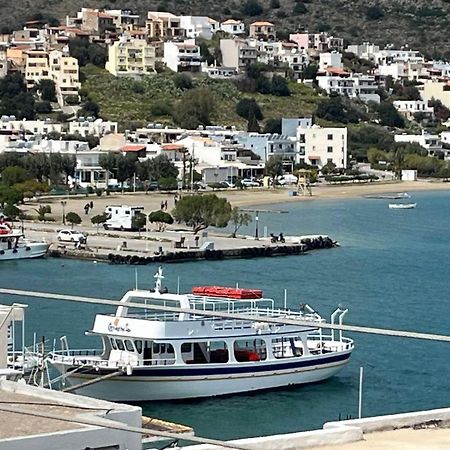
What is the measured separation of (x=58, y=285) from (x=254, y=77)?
147 feet

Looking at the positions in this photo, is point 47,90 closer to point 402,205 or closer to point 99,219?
point 402,205

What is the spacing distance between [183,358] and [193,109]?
46.4m

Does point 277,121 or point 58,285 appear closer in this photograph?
point 58,285

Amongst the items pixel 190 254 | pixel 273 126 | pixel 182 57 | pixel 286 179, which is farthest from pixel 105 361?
pixel 182 57

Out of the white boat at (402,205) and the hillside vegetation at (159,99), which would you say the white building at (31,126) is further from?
the white boat at (402,205)

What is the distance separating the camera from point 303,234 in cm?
3734

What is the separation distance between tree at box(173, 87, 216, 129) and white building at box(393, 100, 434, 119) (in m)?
13.9

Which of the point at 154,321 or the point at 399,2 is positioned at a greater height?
the point at 399,2

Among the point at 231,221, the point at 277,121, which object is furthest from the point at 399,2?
the point at 231,221

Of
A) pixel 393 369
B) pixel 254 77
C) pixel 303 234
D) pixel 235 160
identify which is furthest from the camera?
pixel 254 77

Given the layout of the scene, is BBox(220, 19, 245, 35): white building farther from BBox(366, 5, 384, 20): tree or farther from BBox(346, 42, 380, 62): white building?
BBox(366, 5, 384, 20): tree

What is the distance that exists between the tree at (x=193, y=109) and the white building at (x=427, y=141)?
8.29 m

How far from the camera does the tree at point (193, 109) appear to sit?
6222 centimetres

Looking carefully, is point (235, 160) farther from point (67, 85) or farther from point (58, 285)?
point (58, 285)
